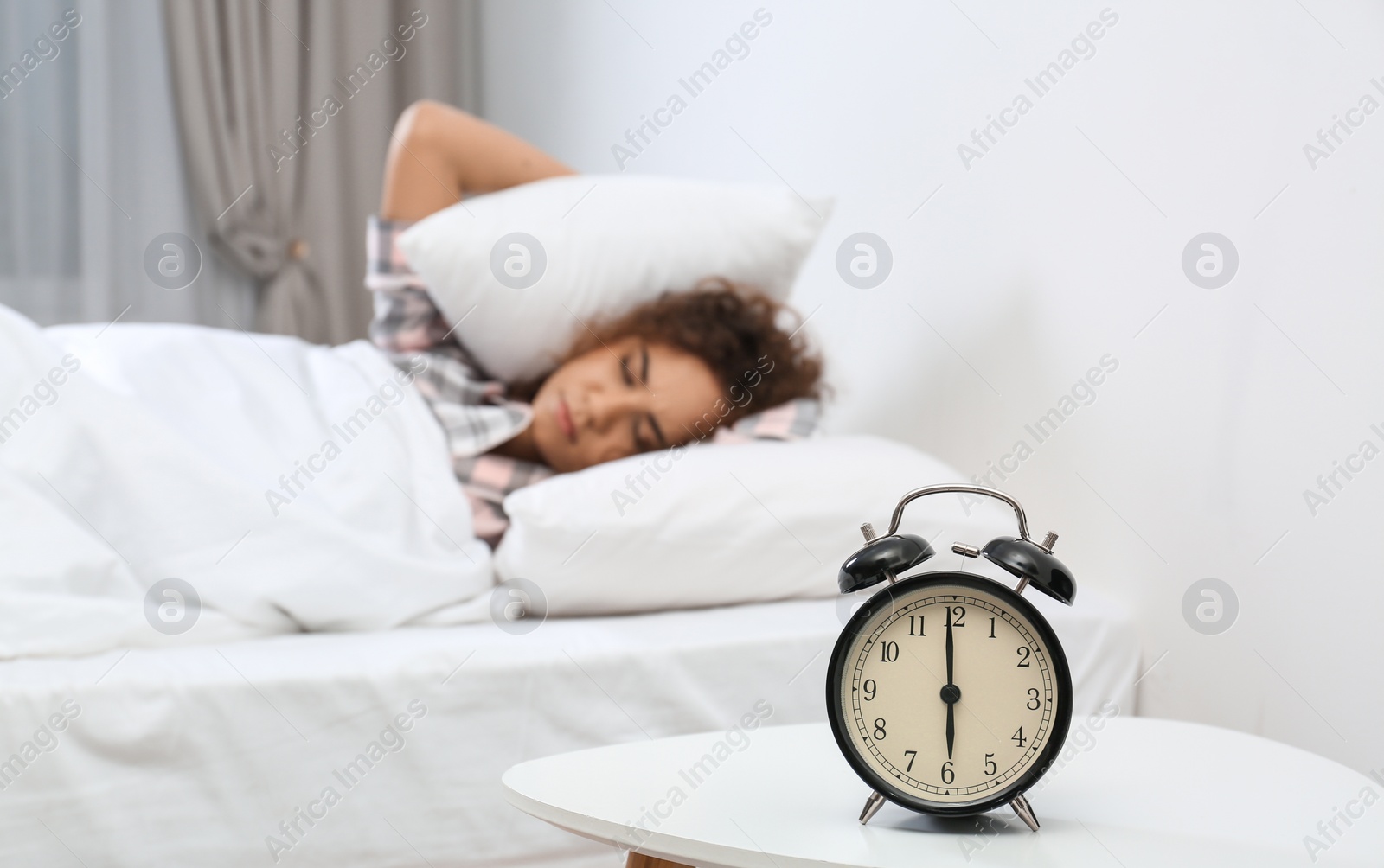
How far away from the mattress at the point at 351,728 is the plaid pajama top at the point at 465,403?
333mm

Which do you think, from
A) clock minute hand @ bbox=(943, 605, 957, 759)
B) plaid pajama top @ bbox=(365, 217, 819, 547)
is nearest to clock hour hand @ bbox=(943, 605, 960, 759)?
clock minute hand @ bbox=(943, 605, 957, 759)

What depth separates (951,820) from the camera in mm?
499

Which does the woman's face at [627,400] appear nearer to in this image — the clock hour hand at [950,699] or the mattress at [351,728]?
the mattress at [351,728]

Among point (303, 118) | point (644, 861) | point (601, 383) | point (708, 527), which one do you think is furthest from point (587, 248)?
point (303, 118)

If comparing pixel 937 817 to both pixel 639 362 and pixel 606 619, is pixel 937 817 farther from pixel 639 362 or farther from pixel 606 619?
pixel 639 362

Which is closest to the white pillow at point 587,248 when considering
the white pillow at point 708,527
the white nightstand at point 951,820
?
the white pillow at point 708,527

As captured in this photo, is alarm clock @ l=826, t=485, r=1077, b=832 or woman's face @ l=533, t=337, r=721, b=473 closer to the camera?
alarm clock @ l=826, t=485, r=1077, b=832

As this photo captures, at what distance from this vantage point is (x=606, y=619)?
927 mm

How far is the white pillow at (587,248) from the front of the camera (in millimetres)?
1202

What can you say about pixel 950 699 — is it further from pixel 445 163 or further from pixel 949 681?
pixel 445 163

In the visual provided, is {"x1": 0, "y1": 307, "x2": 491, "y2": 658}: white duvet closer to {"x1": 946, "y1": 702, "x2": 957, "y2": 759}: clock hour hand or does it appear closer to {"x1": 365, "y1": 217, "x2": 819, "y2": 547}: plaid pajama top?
{"x1": 365, "y1": 217, "x2": 819, "y2": 547}: plaid pajama top

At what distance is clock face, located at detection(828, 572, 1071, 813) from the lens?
19.1 inches

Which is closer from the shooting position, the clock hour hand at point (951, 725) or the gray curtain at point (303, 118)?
the clock hour hand at point (951, 725)

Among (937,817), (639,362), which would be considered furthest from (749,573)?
(937,817)
